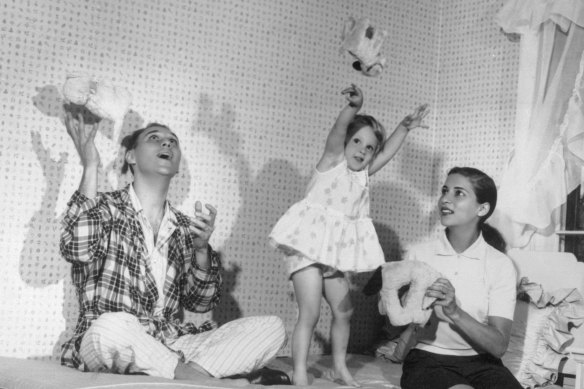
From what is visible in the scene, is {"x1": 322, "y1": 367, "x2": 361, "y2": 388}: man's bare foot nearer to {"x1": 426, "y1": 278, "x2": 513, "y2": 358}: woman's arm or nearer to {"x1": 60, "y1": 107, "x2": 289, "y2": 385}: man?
{"x1": 60, "y1": 107, "x2": 289, "y2": 385}: man

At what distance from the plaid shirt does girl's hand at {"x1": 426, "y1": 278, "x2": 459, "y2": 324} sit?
87 centimetres

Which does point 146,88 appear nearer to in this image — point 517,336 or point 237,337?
point 237,337

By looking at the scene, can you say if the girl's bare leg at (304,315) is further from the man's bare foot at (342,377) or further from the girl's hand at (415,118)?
the girl's hand at (415,118)

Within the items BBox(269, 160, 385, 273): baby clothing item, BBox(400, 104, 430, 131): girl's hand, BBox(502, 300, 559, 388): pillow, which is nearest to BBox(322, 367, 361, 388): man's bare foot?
BBox(269, 160, 385, 273): baby clothing item

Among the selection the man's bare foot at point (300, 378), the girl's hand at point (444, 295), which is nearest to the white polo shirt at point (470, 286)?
the girl's hand at point (444, 295)

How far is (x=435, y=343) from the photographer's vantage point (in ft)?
10.1

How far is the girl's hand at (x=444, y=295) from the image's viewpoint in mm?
2895

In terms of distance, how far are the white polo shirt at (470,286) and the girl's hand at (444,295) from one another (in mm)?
174

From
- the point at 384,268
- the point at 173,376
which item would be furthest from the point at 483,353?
the point at 173,376

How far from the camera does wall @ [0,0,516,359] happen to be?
345cm

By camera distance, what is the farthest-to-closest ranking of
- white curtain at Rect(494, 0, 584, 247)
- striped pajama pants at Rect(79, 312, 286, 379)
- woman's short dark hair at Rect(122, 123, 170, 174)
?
1. white curtain at Rect(494, 0, 584, 247)
2. woman's short dark hair at Rect(122, 123, 170, 174)
3. striped pajama pants at Rect(79, 312, 286, 379)

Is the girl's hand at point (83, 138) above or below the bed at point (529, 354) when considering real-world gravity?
above

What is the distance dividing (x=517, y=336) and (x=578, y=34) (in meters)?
1.31

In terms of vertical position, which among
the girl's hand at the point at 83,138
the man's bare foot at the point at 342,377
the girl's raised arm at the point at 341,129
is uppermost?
the girl's raised arm at the point at 341,129
